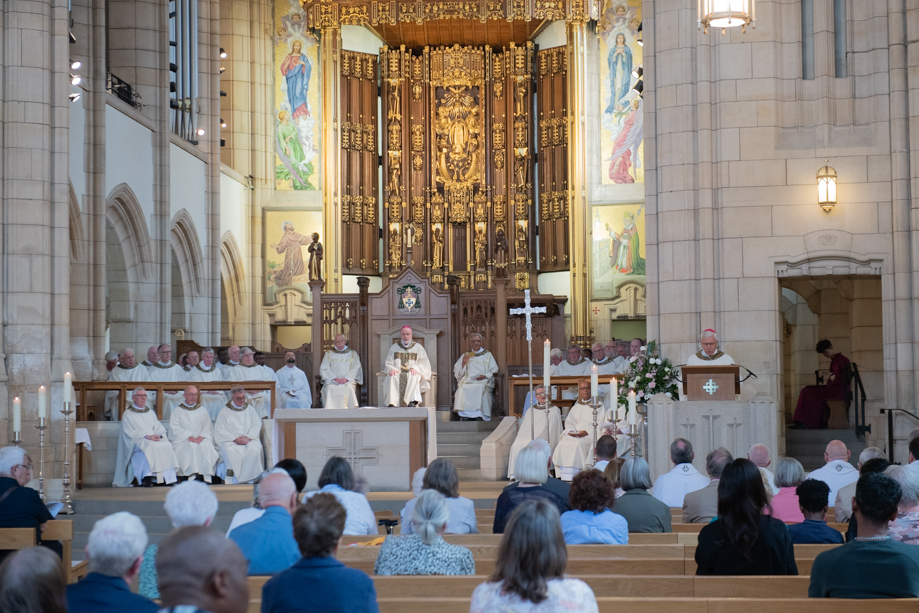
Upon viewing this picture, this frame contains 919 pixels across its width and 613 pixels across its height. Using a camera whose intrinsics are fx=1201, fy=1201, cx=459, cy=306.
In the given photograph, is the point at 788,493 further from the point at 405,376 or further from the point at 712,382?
the point at 405,376

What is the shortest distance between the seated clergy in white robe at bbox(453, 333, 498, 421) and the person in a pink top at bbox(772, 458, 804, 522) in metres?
8.91

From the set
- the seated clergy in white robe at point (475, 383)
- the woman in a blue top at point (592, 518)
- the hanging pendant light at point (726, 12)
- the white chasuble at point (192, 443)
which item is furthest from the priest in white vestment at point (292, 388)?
the woman in a blue top at point (592, 518)

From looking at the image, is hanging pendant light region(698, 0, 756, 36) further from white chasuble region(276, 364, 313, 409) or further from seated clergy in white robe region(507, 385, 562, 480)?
white chasuble region(276, 364, 313, 409)

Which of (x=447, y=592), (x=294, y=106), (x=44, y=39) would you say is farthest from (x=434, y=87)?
(x=447, y=592)

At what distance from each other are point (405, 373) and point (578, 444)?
3.24 metres

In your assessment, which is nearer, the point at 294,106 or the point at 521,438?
the point at 521,438

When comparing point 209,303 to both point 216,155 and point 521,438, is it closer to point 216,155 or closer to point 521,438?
point 216,155

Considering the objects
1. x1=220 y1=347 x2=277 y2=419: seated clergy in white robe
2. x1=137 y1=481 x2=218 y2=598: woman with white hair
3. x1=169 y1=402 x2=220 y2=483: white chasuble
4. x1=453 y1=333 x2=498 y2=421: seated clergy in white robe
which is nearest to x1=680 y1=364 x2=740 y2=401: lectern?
x1=453 y1=333 x2=498 y2=421: seated clergy in white robe

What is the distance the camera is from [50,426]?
12.2m

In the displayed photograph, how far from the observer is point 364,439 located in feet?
37.3

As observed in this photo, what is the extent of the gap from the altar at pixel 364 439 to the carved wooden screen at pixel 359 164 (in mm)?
11277

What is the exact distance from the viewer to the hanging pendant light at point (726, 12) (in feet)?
25.2

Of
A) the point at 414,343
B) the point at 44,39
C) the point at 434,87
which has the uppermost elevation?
the point at 434,87

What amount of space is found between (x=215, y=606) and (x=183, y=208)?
55.2 feet
